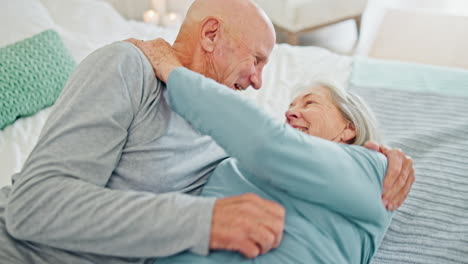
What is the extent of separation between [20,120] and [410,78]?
1870 millimetres

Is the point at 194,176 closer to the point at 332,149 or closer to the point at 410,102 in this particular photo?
the point at 332,149

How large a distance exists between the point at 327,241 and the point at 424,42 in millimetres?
2688

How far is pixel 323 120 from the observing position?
1.05 metres

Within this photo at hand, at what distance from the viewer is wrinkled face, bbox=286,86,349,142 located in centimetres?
104

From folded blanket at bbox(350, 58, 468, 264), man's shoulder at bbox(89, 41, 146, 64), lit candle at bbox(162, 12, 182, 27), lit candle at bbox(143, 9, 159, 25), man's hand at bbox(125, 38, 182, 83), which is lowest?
folded blanket at bbox(350, 58, 468, 264)

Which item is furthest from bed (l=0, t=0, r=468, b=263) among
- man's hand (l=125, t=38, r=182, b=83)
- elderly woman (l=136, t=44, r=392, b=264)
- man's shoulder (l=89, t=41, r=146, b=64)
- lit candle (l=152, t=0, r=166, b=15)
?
lit candle (l=152, t=0, r=166, b=15)

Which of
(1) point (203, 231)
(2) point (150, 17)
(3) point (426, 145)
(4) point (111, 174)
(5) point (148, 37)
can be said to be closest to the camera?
(1) point (203, 231)

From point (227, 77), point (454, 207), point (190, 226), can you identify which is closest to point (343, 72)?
point (454, 207)

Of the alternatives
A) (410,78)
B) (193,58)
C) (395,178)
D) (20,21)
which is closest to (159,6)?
(20,21)

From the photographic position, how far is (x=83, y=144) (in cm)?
77

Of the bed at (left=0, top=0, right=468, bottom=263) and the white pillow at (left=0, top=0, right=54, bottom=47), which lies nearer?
the bed at (left=0, top=0, right=468, bottom=263)

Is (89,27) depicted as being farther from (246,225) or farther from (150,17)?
(246,225)

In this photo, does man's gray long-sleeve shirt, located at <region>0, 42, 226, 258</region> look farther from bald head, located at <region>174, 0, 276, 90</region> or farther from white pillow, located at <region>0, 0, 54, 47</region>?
white pillow, located at <region>0, 0, 54, 47</region>

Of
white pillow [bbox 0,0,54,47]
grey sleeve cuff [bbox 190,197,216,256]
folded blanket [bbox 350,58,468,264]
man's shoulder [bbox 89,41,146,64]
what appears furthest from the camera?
white pillow [bbox 0,0,54,47]
